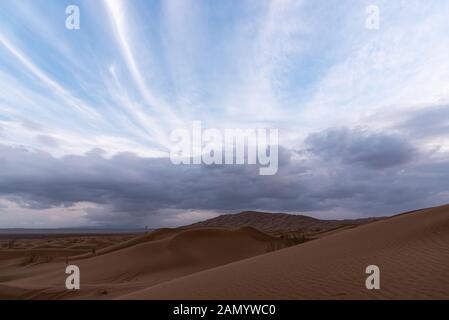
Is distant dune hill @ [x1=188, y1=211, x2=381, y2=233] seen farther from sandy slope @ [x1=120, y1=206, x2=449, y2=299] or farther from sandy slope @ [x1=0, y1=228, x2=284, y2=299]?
sandy slope @ [x1=120, y1=206, x2=449, y2=299]

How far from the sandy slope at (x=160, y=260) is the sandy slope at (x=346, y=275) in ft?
17.9

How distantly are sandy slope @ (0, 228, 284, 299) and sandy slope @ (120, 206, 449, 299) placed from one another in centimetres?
545

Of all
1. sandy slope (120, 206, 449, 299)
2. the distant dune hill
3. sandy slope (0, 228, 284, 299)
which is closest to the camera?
sandy slope (120, 206, 449, 299)

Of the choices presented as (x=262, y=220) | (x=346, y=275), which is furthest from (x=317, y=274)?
(x=262, y=220)

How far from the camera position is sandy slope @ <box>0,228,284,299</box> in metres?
12.8

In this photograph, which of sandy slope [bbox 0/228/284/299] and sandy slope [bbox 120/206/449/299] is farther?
sandy slope [bbox 0/228/284/299]

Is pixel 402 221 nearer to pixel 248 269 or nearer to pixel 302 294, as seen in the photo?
pixel 248 269

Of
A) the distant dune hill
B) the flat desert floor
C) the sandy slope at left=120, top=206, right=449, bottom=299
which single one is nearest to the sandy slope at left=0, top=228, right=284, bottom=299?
the flat desert floor

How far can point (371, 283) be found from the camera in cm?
447

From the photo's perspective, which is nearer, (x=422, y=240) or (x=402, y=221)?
(x=422, y=240)
